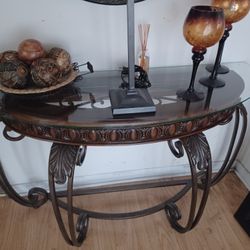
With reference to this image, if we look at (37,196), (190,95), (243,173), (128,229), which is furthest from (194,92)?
(37,196)

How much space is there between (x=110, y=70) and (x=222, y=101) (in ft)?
A: 1.59

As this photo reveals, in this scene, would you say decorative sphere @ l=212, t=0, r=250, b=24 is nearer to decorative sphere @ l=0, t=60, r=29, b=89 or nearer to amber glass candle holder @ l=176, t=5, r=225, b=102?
amber glass candle holder @ l=176, t=5, r=225, b=102

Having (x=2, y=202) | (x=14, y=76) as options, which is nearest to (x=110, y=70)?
(x=14, y=76)

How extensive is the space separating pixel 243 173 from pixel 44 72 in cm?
131

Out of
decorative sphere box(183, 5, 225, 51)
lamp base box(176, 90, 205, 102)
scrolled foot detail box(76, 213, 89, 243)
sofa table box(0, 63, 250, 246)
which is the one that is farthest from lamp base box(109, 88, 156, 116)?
scrolled foot detail box(76, 213, 89, 243)

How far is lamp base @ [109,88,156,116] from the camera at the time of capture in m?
0.74

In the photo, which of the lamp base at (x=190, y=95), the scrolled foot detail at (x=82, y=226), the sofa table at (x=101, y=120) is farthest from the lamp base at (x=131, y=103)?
the scrolled foot detail at (x=82, y=226)

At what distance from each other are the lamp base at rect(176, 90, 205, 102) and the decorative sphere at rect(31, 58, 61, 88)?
429mm

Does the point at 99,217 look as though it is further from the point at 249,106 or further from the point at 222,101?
the point at 249,106

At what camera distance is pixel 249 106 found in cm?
131

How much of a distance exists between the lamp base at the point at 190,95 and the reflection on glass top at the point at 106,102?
0.06 ft

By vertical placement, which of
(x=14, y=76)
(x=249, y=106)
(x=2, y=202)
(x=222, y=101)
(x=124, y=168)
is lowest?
(x=2, y=202)

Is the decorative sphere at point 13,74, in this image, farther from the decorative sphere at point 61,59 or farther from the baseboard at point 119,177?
the baseboard at point 119,177

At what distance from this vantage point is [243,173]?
4.89ft
